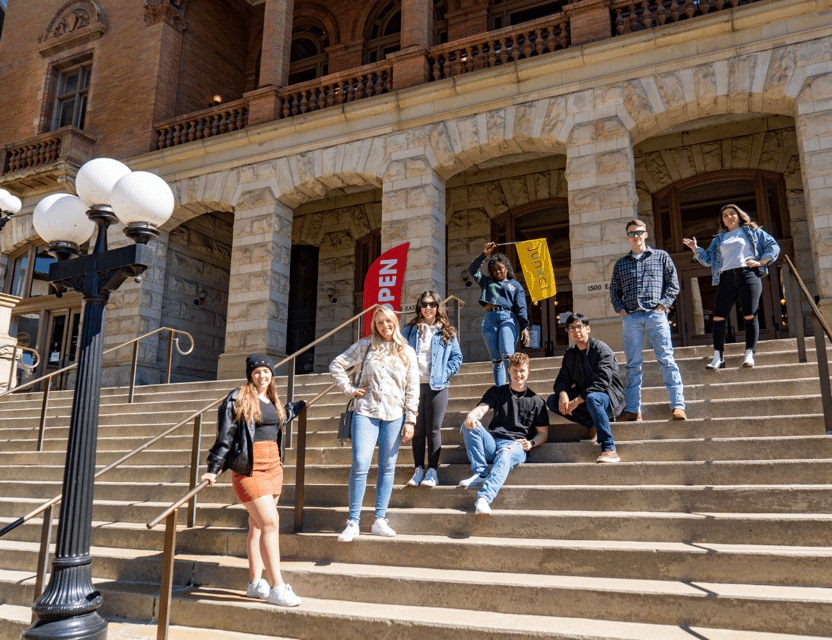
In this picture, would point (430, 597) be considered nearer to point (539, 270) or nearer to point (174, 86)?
point (539, 270)

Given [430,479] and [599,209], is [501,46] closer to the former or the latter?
[599,209]

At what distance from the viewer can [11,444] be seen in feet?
30.3

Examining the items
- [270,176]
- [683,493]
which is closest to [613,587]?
[683,493]

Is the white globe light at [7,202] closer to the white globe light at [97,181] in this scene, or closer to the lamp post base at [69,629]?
the white globe light at [97,181]

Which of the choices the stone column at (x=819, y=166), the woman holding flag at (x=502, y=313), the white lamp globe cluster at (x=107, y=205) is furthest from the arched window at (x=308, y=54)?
the white lamp globe cluster at (x=107, y=205)

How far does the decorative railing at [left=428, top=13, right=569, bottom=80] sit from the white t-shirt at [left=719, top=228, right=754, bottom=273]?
625cm

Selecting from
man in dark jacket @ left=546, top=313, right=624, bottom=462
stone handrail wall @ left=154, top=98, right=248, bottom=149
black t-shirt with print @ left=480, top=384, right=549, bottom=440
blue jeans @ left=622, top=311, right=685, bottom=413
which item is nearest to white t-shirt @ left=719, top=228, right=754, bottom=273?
blue jeans @ left=622, top=311, right=685, bottom=413

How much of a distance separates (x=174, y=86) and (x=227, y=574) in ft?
48.4

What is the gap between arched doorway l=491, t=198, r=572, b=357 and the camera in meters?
13.6

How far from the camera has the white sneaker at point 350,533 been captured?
4.77 metres

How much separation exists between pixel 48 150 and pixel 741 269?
16487mm

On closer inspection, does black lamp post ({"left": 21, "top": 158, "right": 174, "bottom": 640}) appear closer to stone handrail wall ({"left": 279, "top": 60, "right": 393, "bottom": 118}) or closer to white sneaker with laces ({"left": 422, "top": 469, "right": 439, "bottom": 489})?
white sneaker with laces ({"left": 422, "top": 469, "right": 439, "bottom": 489})

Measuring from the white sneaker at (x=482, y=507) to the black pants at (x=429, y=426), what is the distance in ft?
2.34

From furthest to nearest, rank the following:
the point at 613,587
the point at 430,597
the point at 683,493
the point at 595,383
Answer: the point at 595,383 < the point at 683,493 < the point at 430,597 < the point at 613,587
